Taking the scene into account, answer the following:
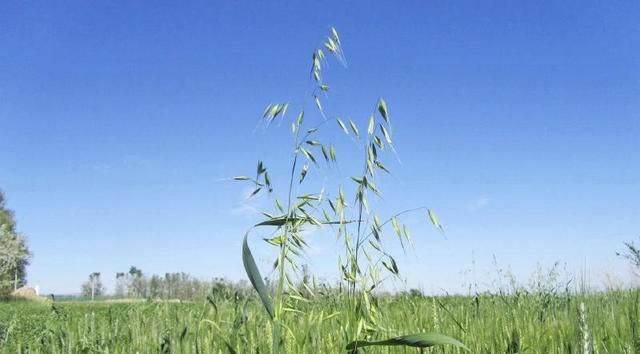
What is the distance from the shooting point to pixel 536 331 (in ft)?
11.4

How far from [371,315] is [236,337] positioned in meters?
1.11

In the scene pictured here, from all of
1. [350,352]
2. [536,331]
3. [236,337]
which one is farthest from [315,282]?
[536,331]

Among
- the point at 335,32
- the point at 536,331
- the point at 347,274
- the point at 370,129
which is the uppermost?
the point at 335,32

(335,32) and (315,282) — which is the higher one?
(335,32)

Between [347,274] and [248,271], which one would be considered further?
[347,274]

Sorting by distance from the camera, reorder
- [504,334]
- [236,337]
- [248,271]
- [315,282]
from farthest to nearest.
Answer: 1. [504,334]
2. [236,337]
3. [315,282]
4. [248,271]

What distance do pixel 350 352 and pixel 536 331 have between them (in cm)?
210

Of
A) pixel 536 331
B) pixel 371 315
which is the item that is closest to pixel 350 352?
pixel 371 315

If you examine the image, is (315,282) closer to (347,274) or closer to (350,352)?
(347,274)

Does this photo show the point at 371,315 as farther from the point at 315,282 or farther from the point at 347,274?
the point at 315,282

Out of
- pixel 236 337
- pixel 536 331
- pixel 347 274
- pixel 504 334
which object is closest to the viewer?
pixel 347 274

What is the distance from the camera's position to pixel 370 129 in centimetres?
232

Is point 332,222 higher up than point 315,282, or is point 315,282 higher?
point 332,222

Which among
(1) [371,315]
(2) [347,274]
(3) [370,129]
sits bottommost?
(1) [371,315]
